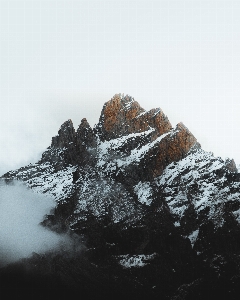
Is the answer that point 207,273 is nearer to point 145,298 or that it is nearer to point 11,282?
point 145,298

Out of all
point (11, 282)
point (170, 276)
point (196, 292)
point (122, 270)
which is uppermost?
point (11, 282)

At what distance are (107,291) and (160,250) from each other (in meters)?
31.5

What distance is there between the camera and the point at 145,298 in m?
179

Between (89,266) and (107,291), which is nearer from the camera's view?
(107,291)

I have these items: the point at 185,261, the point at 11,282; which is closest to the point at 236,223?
the point at 185,261

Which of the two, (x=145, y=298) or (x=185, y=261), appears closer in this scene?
(x=145, y=298)

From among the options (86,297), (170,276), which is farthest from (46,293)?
(170,276)

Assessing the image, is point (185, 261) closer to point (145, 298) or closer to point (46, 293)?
point (145, 298)

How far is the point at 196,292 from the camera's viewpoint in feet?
586

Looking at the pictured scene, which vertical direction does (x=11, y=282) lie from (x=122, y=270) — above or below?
above

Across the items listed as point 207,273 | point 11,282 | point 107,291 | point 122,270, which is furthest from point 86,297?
point 207,273

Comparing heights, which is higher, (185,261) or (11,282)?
(11,282)

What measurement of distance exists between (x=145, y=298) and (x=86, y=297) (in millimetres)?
24726

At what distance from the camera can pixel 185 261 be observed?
192 metres
